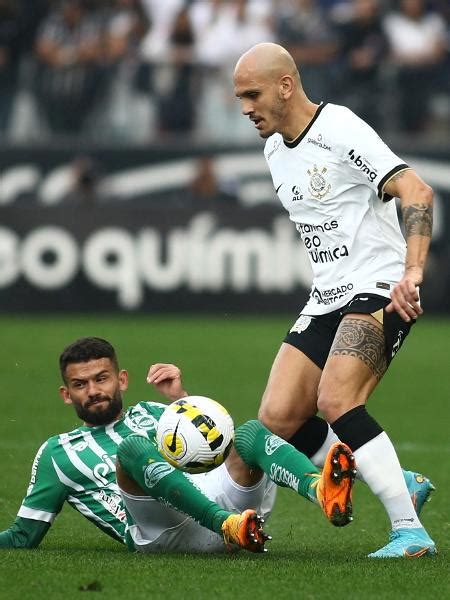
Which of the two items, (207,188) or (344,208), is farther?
(207,188)

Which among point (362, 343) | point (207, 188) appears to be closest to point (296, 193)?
point (362, 343)

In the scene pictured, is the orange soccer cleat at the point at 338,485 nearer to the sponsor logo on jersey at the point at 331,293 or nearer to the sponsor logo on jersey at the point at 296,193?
the sponsor logo on jersey at the point at 331,293

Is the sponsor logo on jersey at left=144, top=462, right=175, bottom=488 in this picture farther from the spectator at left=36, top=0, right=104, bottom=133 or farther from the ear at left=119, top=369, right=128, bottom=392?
the spectator at left=36, top=0, right=104, bottom=133

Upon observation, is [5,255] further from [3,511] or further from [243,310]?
[3,511]

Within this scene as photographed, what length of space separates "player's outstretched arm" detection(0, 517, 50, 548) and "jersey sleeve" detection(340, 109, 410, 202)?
2037mm

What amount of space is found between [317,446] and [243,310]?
34.4ft

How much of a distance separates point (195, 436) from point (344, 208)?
1348 mm

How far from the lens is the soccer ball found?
538cm

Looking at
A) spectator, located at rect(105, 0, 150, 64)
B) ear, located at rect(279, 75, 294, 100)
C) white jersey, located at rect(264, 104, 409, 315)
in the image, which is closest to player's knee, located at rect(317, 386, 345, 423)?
white jersey, located at rect(264, 104, 409, 315)

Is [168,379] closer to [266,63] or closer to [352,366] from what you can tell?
[352,366]

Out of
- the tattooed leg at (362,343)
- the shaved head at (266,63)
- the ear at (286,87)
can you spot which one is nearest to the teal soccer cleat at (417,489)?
the tattooed leg at (362,343)

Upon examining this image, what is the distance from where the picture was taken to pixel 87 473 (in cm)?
594

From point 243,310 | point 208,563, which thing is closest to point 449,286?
point 243,310

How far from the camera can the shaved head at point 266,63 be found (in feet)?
20.0
